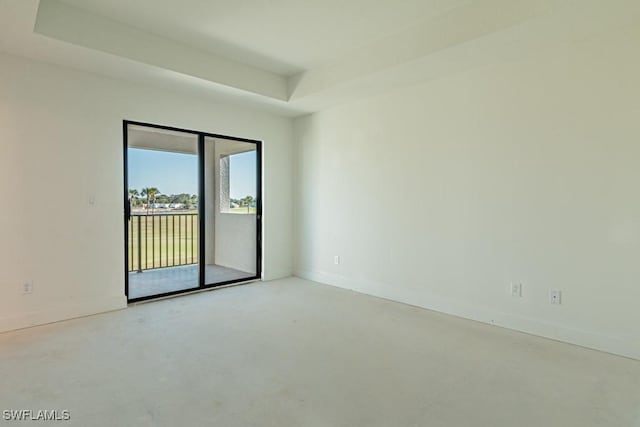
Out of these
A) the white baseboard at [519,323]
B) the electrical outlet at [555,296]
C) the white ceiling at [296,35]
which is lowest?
the white baseboard at [519,323]

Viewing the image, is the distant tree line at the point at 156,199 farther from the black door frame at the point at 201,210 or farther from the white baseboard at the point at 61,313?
the white baseboard at the point at 61,313

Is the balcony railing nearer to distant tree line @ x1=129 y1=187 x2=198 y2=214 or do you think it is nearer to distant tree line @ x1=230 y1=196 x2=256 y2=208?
distant tree line @ x1=129 y1=187 x2=198 y2=214

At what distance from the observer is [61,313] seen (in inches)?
137

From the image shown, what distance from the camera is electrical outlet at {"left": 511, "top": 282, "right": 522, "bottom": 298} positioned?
3282 millimetres

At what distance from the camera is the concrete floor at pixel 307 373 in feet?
6.47

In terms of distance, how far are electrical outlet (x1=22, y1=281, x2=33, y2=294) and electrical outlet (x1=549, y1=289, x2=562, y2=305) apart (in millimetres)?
4663

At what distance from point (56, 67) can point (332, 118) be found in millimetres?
3076

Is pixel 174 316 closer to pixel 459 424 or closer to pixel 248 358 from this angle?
pixel 248 358

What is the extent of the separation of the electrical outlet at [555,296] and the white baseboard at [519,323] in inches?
7.5

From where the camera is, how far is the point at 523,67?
3.21 metres

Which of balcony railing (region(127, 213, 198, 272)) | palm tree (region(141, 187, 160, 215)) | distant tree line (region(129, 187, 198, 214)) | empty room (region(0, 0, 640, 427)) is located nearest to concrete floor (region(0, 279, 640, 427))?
empty room (region(0, 0, 640, 427))

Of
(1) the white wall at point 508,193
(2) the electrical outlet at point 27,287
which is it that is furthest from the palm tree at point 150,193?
(1) the white wall at point 508,193

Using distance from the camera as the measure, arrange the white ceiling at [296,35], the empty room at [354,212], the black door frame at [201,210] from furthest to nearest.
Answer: the black door frame at [201,210] < the white ceiling at [296,35] < the empty room at [354,212]

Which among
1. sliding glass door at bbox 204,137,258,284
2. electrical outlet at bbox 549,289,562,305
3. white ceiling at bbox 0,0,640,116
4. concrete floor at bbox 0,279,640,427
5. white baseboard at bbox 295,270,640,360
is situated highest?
white ceiling at bbox 0,0,640,116
